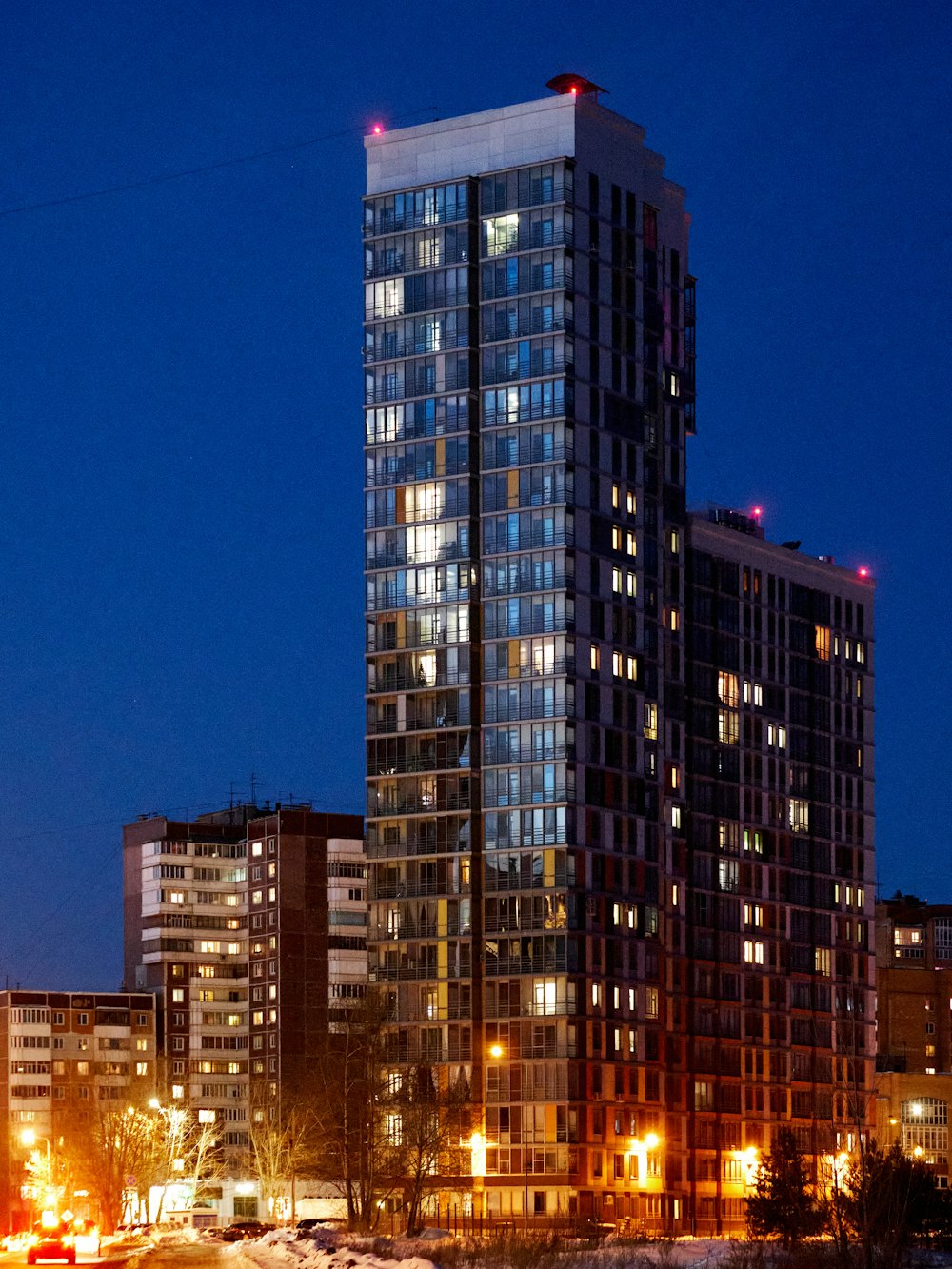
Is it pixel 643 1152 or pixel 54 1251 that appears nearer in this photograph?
pixel 54 1251

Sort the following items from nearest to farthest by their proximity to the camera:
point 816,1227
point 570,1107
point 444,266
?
1. point 816,1227
2. point 570,1107
3. point 444,266

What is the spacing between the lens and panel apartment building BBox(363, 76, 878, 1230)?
178m

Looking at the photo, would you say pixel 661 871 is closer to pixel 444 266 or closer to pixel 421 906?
pixel 421 906

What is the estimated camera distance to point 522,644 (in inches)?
7131

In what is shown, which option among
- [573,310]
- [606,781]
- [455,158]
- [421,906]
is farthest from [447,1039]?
[455,158]

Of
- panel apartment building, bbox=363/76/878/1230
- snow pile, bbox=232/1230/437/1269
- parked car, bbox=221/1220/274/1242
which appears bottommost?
parked car, bbox=221/1220/274/1242

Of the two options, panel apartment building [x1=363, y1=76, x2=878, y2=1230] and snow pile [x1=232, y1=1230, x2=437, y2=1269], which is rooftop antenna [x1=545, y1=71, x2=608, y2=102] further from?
snow pile [x1=232, y1=1230, x2=437, y2=1269]

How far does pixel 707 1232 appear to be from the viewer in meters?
189

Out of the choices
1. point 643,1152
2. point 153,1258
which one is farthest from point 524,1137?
point 153,1258

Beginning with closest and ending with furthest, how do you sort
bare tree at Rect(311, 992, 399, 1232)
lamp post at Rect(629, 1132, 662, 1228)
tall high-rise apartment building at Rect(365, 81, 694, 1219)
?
bare tree at Rect(311, 992, 399, 1232) < tall high-rise apartment building at Rect(365, 81, 694, 1219) < lamp post at Rect(629, 1132, 662, 1228)

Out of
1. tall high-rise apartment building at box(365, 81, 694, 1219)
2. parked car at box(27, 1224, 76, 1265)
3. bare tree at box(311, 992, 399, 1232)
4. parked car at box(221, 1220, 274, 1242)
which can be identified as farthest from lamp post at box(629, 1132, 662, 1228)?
parked car at box(27, 1224, 76, 1265)

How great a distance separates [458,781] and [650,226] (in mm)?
46654

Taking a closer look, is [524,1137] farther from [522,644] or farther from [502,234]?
[502,234]

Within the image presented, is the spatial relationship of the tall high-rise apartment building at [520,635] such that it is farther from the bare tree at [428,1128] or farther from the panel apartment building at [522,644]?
the bare tree at [428,1128]
